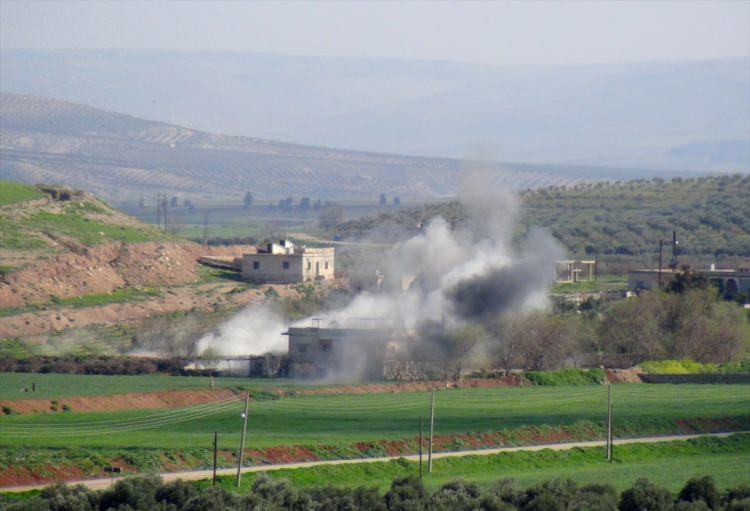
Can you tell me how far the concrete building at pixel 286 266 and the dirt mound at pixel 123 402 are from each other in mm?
41182

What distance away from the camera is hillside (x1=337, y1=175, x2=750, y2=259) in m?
134

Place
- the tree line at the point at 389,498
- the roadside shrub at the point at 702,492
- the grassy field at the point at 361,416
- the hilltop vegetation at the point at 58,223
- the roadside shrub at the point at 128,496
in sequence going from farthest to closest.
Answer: the hilltop vegetation at the point at 58,223, the grassy field at the point at 361,416, the roadside shrub at the point at 702,492, the roadside shrub at the point at 128,496, the tree line at the point at 389,498

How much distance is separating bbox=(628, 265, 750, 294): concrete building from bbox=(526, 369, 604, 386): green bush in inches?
1104

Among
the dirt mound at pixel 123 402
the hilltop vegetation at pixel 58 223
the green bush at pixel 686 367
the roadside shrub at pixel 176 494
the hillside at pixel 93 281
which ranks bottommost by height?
the dirt mound at pixel 123 402

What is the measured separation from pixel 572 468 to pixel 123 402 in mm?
19209

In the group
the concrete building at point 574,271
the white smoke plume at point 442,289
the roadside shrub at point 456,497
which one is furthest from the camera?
the concrete building at point 574,271

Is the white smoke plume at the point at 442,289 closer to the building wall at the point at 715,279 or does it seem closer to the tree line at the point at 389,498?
the building wall at the point at 715,279

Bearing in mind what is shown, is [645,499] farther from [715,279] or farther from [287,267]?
[287,267]

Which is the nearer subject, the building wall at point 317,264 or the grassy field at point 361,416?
the grassy field at point 361,416

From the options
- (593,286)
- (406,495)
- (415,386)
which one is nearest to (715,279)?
(593,286)

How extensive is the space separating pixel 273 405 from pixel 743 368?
28118 millimetres

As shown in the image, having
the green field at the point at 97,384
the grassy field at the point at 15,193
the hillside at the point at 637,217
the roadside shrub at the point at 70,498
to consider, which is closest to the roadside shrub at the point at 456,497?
Answer: the roadside shrub at the point at 70,498

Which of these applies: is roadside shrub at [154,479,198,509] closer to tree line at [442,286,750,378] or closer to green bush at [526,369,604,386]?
green bush at [526,369,604,386]

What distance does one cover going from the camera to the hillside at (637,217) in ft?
438
